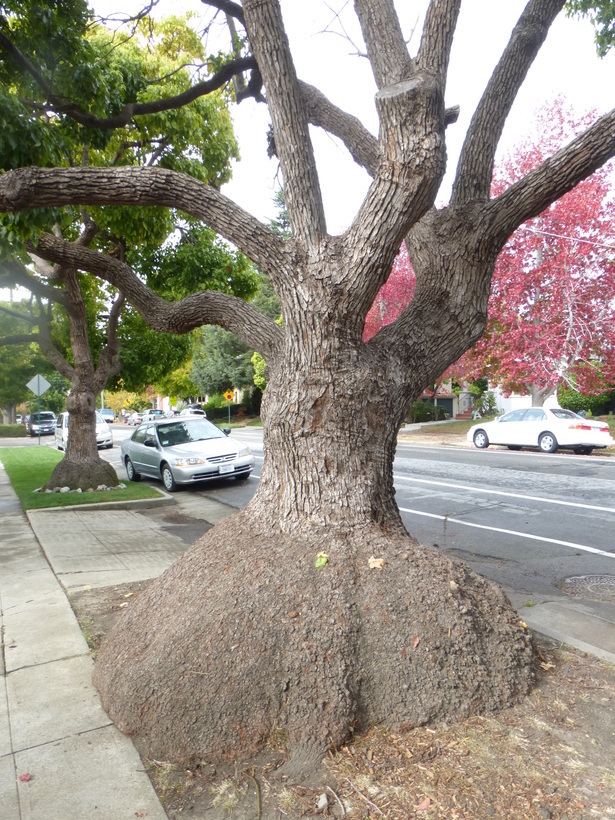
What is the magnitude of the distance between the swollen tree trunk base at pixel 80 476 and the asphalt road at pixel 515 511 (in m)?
2.21

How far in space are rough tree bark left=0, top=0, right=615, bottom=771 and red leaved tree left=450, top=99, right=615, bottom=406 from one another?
16.0m

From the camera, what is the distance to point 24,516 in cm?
1059

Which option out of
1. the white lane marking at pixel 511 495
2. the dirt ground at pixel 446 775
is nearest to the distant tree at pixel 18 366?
the white lane marking at pixel 511 495

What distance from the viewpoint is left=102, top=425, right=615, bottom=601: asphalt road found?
6883 millimetres

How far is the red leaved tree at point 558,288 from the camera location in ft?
62.8

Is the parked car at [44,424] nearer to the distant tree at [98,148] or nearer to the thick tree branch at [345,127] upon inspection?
the distant tree at [98,148]

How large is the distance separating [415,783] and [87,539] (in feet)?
21.6

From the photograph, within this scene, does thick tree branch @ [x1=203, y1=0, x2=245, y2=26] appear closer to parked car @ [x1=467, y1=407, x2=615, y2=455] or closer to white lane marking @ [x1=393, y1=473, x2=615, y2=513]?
white lane marking @ [x1=393, y1=473, x2=615, y2=513]

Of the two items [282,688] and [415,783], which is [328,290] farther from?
[415,783]

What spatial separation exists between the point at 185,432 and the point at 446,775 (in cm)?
1266

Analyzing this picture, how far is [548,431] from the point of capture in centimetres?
1953

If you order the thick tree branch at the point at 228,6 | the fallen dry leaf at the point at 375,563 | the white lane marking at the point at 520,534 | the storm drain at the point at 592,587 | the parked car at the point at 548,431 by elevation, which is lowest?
the storm drain at the point at 592,587

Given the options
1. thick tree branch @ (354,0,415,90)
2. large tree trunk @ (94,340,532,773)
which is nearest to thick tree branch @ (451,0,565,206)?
thick tree branch @ (354,0,415,90)

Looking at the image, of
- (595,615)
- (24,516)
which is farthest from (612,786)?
(24,516)
